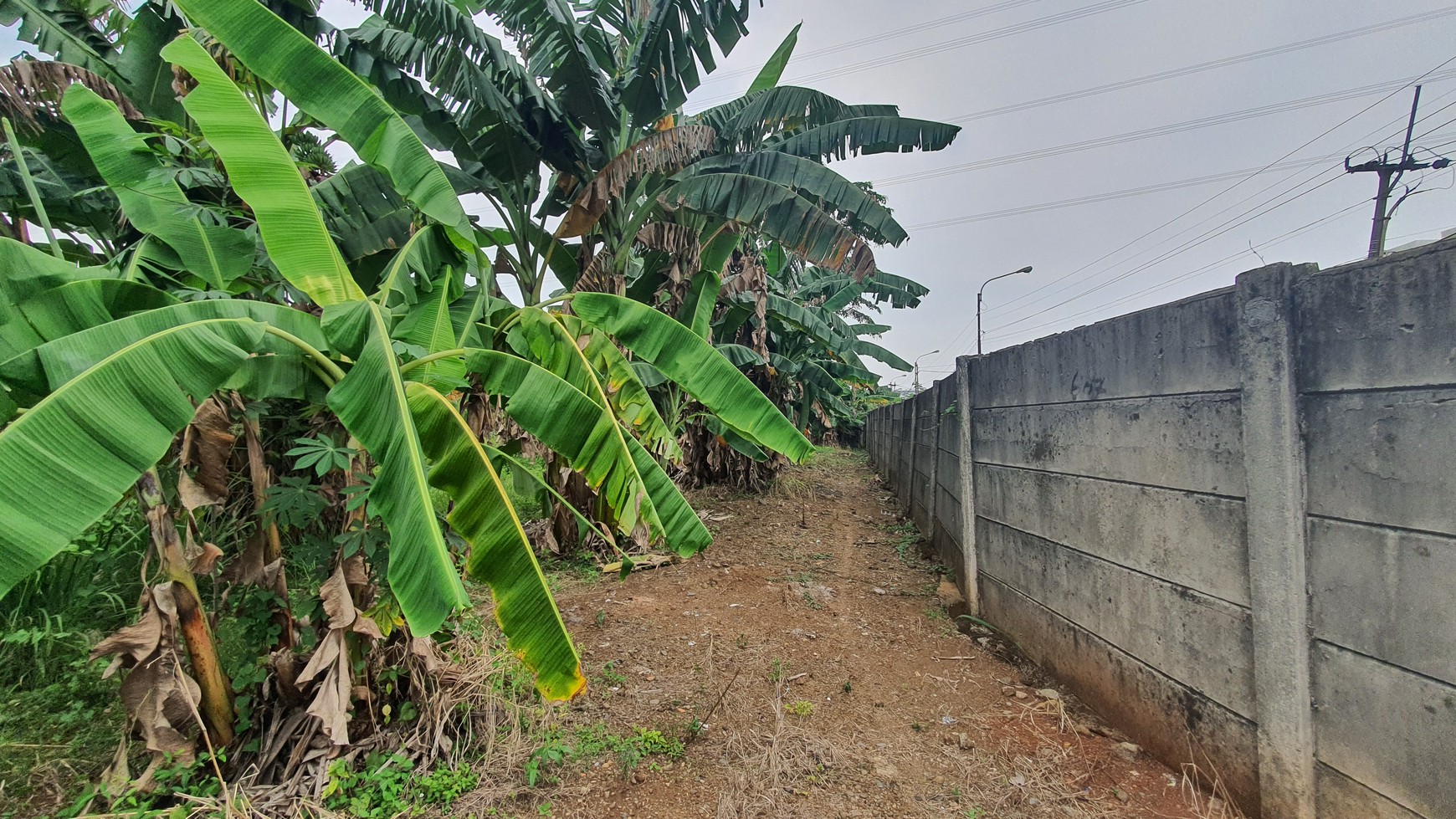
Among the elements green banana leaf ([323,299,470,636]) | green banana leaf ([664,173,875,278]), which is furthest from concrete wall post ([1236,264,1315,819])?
green banana leaf ([664,173,875,278])

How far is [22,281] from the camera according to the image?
169 cm

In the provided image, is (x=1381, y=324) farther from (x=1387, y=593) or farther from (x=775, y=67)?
(x=775, y=67)

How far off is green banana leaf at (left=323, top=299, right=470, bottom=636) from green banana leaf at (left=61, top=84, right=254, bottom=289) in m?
0.97

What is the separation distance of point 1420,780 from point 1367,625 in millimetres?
364

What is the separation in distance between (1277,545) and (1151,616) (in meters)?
0.65

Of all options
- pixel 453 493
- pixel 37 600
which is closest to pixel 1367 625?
pixel 453 493

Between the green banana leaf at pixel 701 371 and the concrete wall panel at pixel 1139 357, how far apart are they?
4.55ft

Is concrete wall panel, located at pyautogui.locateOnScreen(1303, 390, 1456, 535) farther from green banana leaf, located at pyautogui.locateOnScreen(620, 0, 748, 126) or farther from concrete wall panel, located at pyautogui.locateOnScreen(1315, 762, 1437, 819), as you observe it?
green banana leaf, located at pyautogui.locateOnScreen(620, 0, 748, 126)

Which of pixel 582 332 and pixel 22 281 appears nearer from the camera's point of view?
pixel 22 281

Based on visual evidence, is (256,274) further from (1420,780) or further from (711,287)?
(1420,780)

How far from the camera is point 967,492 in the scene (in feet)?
13.0

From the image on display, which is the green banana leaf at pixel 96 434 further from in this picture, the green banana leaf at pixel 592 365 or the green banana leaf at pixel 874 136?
the green banana leaf at pixel 874 136

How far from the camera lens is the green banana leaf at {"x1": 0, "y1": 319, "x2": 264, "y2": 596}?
3.96ft

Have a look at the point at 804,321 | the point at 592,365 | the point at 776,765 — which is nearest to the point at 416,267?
the point at 592,365
